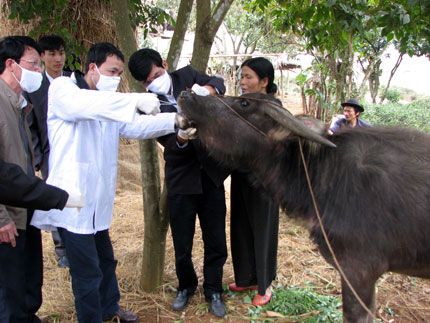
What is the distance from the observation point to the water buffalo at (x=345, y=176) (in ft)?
7.88

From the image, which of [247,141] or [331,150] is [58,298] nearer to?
[247,141]

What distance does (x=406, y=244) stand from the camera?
2.41 meters

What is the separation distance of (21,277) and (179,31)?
102 inches

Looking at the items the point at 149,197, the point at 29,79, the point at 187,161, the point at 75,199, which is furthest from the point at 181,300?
the point at 29,79

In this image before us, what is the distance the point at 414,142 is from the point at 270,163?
104cm

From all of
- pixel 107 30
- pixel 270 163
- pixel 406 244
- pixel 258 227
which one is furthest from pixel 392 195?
pixel 107 30

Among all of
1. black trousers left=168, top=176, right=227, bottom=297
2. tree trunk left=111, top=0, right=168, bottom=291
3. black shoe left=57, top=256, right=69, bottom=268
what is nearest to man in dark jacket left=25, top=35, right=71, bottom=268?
tree trunk left=111, top=0, right=168, bottom=291

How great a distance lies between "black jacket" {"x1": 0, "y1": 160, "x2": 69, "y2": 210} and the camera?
2316mm

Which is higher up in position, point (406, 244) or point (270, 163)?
point (270, 163)

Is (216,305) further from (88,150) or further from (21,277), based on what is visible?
(88,150)

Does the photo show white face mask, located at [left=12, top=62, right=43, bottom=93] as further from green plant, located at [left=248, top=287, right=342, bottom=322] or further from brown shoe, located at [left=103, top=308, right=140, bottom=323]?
green plant, located at [left=248, top=287, right=342, bottom=322]

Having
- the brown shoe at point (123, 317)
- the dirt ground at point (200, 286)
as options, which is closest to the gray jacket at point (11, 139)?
the brown shoe at point (123, 317)

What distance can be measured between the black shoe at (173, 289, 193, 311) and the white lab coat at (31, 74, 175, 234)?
123cm

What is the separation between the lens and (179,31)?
3609 millimetres
